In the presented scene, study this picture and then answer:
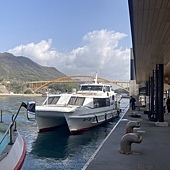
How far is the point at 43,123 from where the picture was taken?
566 inches

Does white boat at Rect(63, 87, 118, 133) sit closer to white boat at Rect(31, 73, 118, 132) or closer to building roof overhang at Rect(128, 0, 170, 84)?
white boat at Rect(31, 73, 118, 132)

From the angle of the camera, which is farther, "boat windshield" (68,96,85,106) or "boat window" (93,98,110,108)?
"boat window" (93,98,110,108)

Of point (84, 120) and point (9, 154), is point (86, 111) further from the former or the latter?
point (9, 154)

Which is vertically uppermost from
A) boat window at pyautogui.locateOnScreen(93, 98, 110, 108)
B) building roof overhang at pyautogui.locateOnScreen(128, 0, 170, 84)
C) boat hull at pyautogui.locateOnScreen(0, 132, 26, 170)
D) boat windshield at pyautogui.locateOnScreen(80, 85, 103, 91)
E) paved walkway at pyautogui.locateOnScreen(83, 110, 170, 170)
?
building roof overhang at pyautogui.locateOnScreen(128, 0, 170, 84)

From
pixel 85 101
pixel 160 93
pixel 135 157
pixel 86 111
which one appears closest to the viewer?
pixel 135 157

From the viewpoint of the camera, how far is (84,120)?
14352 mm

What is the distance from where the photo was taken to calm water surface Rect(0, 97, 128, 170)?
27.1 ft

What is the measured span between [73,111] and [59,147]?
2989 millimetres

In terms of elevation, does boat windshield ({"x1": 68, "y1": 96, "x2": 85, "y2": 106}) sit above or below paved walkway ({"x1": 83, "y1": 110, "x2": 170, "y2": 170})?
above

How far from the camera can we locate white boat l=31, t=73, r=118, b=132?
44.7 ft

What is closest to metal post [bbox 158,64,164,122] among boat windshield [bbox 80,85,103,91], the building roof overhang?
the building roof overhang

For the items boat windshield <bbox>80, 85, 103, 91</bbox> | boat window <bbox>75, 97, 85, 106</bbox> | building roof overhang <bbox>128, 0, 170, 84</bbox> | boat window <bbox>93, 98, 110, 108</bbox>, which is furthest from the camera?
boat windshield <bbox>80, 85, 103, 91</bbox>

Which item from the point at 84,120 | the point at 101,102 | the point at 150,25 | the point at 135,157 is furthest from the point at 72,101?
the point at 150,25

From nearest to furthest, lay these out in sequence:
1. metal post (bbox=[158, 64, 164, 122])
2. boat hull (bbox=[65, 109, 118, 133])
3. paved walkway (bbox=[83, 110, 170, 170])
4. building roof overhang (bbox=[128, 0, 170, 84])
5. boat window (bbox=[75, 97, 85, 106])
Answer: building roof overhang (bbox=[128, 0, 170, 84]) → paved walkway (bbox=[83, 110, 170, 170]) → metal post (bbox=[158, 64, 164, 122]) → boat hull (bbox=[65, 109, 118, 133]) → boat window (bbox=[75, 97, 85, 106])
